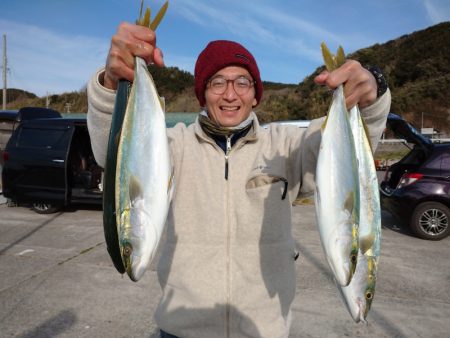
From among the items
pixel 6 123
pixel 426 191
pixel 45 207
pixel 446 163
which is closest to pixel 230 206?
pixel 426 191

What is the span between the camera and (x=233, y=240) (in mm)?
1792

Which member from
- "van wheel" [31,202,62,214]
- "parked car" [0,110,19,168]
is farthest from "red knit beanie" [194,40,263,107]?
"parked car" [0,110,19,168]

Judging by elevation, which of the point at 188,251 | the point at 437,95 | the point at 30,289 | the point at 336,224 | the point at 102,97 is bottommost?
the point at 30,289

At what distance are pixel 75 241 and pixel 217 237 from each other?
191 inches

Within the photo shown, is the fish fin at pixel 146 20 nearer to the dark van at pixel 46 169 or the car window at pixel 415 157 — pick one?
the car window at pixel 415 157

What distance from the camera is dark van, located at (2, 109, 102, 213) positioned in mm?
7863

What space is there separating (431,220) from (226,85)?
19.0ft

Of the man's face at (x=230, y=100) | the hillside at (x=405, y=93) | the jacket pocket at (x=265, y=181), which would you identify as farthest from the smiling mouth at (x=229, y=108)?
the hillside at (x=405, y=93)

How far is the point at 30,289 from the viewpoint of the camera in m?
4.08

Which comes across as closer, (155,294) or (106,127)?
(106,127)

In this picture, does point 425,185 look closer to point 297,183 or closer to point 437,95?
point 297,183

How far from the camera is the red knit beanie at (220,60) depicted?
1895 mm

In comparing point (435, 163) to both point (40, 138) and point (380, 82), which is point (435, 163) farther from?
point (40, 138)

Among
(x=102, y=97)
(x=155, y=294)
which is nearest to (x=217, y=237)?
(x=102, y=97)
